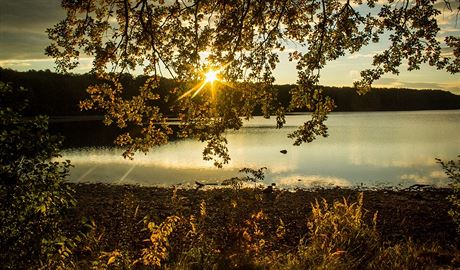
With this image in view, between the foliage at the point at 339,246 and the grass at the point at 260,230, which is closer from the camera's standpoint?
the grass at the point at 260,230

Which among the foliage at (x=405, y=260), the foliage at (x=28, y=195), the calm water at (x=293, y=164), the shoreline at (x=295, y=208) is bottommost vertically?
the calm water at (x=293, y=164)

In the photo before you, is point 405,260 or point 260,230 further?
point 260,230

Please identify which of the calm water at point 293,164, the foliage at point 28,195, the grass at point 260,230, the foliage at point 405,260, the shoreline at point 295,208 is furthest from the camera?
the calm water at point 293,164

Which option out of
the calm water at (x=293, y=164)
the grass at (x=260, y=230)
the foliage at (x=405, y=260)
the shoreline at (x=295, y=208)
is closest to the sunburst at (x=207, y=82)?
the grass at (x=260, y=230)

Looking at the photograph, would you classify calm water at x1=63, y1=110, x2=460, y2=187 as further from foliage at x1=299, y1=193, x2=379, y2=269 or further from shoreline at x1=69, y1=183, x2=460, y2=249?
foliage at x1=299, y1=193, x2=379, y2=269

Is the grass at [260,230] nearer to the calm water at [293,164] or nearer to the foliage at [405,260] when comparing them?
the foliage at [405,260]

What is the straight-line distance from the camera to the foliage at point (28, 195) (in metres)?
5.67

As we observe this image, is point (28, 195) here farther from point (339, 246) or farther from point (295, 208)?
point (295, 208)

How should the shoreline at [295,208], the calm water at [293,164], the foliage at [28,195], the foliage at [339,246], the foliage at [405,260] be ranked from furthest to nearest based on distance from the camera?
the calm water at [293,164] → the shoreline at [295,208] → the foliage at [405,260] → the foliage at [339,246] → the foliage at [28,195]

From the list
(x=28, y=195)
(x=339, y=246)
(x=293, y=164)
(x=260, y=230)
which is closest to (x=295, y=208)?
(x=260, y=230)

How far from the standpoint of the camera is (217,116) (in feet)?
31.3

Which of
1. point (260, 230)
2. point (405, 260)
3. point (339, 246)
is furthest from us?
point (260, 230)

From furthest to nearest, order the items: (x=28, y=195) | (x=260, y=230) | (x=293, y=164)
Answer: (x=293, y=164), (x=260, y=230), (x=28, y=195)

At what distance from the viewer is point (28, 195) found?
5.74 metres
